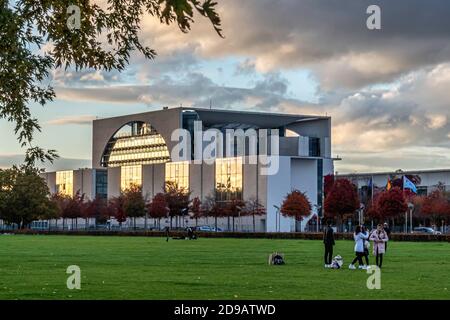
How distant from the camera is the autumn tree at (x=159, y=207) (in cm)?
15862

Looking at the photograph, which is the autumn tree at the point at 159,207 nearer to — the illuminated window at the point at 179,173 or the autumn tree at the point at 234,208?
the illuminated window at the point at 179,173

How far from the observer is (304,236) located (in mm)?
100375

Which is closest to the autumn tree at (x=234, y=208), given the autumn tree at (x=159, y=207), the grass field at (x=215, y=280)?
the autumn tree at (x=159, y=207)

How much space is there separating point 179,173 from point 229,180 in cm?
1498

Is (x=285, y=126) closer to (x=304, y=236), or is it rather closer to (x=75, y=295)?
(x=304, y=236)

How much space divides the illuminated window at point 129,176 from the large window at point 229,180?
25.4m

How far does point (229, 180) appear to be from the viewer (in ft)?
522

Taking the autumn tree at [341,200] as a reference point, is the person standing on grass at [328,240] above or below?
below

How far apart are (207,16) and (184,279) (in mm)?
20732

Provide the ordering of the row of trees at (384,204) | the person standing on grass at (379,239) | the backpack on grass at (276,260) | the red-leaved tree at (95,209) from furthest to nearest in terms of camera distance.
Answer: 1. the red-leaved tree at (95,209)
2. the row of trees at (384,204)
3. the backpack on grass at (276,260)
4. the person standing on grass at (379,239)

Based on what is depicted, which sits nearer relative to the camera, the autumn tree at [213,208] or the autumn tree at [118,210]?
the autumn tree at [213,208]

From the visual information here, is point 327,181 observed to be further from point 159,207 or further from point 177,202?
point 159,207

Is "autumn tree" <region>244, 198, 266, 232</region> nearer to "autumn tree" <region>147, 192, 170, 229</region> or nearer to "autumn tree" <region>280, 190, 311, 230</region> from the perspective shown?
"autumn tree" <region>280, 190, 311, 230</region>
